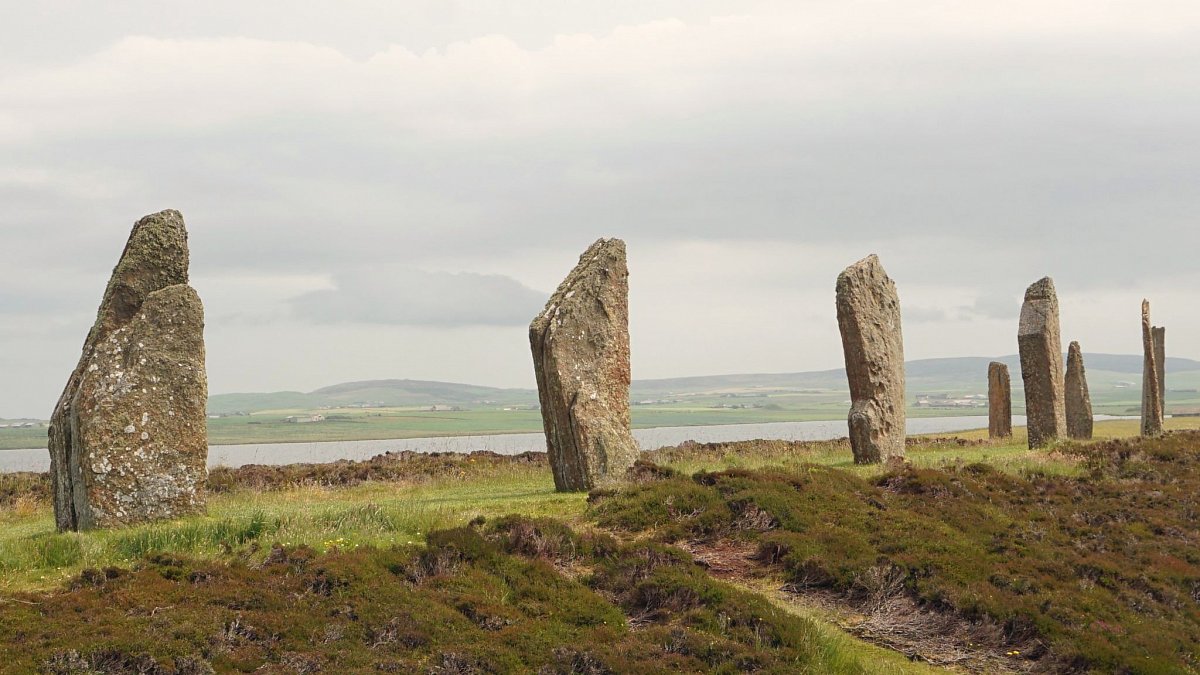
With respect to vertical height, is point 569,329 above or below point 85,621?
above

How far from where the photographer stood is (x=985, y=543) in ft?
55.8

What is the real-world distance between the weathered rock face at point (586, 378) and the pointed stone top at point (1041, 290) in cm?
1573

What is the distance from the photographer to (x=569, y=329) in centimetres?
2062

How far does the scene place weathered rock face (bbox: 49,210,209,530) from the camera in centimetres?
1622

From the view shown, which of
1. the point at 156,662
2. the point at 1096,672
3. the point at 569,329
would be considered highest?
the point at 569,329

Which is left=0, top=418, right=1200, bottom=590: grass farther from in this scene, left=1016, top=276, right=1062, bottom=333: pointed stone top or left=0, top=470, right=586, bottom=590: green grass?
left=1016, top=276, right=1062, bottom=333: pointed stone top

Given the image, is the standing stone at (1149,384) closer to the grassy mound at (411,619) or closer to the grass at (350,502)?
the grass at (350,502)

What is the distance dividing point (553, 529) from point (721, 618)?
11.4ft

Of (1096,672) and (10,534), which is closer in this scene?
(1096,672)

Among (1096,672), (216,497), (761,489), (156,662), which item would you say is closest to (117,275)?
(216,497)

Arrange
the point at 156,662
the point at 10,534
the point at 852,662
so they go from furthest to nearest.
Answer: the point at 10,534
the point at 852,662
the point at 156,662

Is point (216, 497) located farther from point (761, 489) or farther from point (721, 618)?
point (721, 618)

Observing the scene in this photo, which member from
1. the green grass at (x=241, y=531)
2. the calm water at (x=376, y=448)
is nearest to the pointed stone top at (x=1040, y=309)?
the calm water at (x=376, y=448)

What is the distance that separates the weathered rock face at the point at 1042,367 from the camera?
31.5 metres
